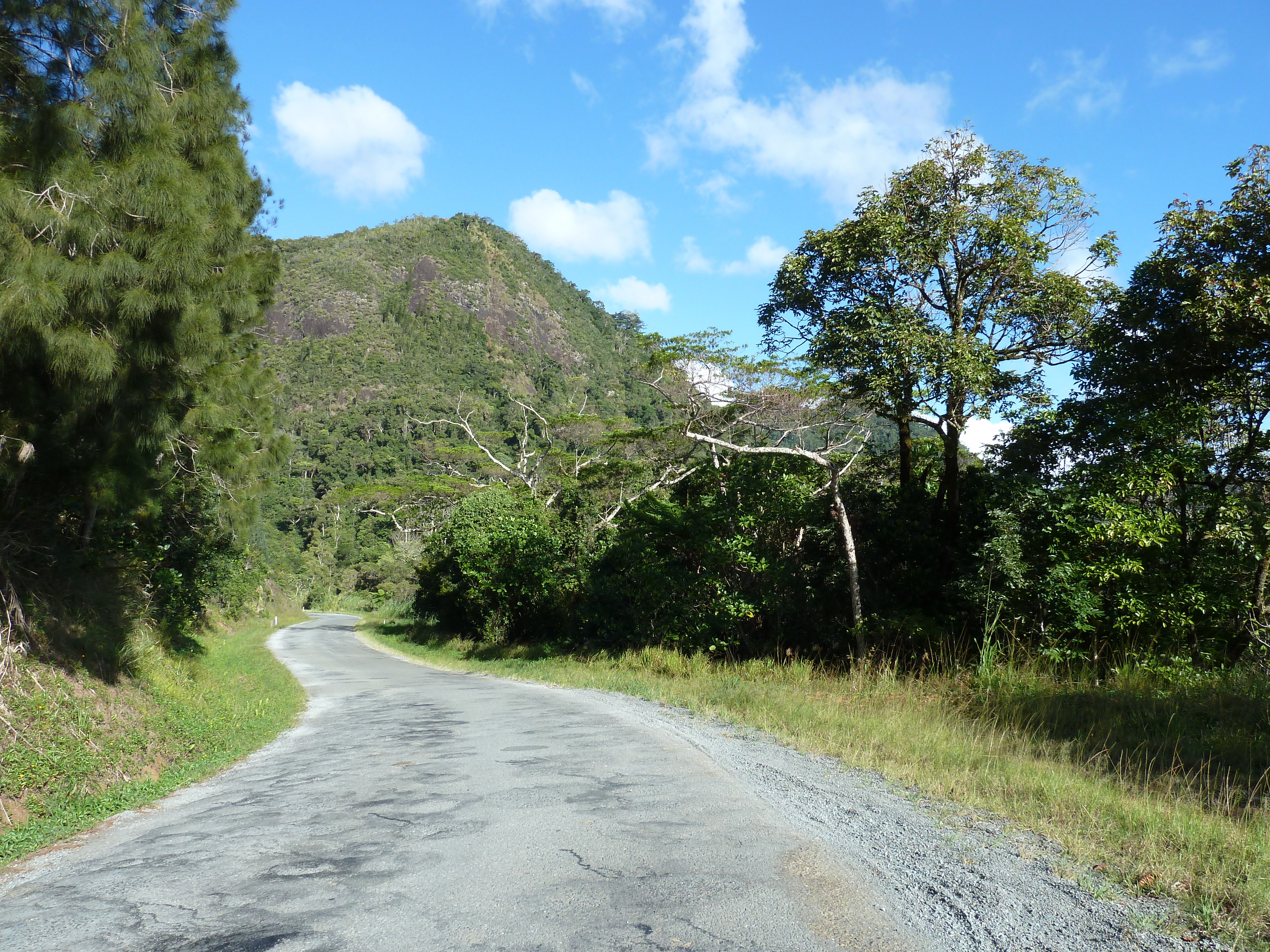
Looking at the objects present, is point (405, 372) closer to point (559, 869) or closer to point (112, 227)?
point (112, 227)

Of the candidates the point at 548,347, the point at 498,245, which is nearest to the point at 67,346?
the point at 548,347

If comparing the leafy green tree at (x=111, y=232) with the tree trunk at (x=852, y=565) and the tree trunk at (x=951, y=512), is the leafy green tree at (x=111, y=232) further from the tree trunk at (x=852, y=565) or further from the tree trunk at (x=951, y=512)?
the tree trunk at (x=951, y=512)

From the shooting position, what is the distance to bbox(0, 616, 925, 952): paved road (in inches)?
137

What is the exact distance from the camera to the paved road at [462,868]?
11.4 feet

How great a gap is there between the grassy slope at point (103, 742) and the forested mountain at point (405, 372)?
1591cm

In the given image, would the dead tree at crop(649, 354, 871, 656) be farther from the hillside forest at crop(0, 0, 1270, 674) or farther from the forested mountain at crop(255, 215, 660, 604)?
the forested mountain at crop(255, 215, 660, 604)

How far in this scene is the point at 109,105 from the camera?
680cm

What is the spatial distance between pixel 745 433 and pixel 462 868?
1671cm

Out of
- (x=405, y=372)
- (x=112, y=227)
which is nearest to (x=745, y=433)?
(x=112, y=227)

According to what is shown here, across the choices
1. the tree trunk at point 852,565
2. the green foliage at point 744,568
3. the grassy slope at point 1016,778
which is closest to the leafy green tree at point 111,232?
the grassy slope at point 1016,778

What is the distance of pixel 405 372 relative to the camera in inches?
4063

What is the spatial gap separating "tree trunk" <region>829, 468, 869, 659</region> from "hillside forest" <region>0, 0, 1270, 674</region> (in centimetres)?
10

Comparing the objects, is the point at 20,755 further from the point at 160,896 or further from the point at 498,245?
the point at 498,245

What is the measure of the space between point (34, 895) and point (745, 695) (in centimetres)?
858
